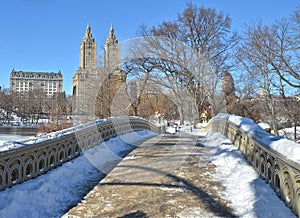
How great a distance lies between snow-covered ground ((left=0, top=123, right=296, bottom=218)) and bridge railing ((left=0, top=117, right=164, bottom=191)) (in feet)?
0.38

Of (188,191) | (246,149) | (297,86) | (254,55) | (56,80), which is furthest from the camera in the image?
(56,80)

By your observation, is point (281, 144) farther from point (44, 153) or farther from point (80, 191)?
point (44, 153)

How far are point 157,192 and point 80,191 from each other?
45.9 inches

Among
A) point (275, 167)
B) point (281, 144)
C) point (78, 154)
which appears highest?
point (281, 144)

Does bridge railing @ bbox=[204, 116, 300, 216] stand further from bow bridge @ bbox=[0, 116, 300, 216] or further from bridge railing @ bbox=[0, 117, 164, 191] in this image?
bridge railing @ bbox=[0, 117, 164, 191]

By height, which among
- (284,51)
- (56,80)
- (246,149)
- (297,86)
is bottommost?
(246,149)

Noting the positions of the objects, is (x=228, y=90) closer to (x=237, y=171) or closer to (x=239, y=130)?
(x=239, y=130)

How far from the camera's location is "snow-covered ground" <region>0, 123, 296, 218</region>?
3.08m

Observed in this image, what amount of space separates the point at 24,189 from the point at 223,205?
2.56 m

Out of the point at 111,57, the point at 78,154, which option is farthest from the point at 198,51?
the point at 78,154

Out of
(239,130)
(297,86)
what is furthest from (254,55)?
(239,130)

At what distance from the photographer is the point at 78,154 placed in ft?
19.2

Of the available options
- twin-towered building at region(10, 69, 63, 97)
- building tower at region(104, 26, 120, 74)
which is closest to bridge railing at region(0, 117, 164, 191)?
building tower at region(104, 26, 120, 74)

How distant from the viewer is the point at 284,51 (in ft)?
45.8
